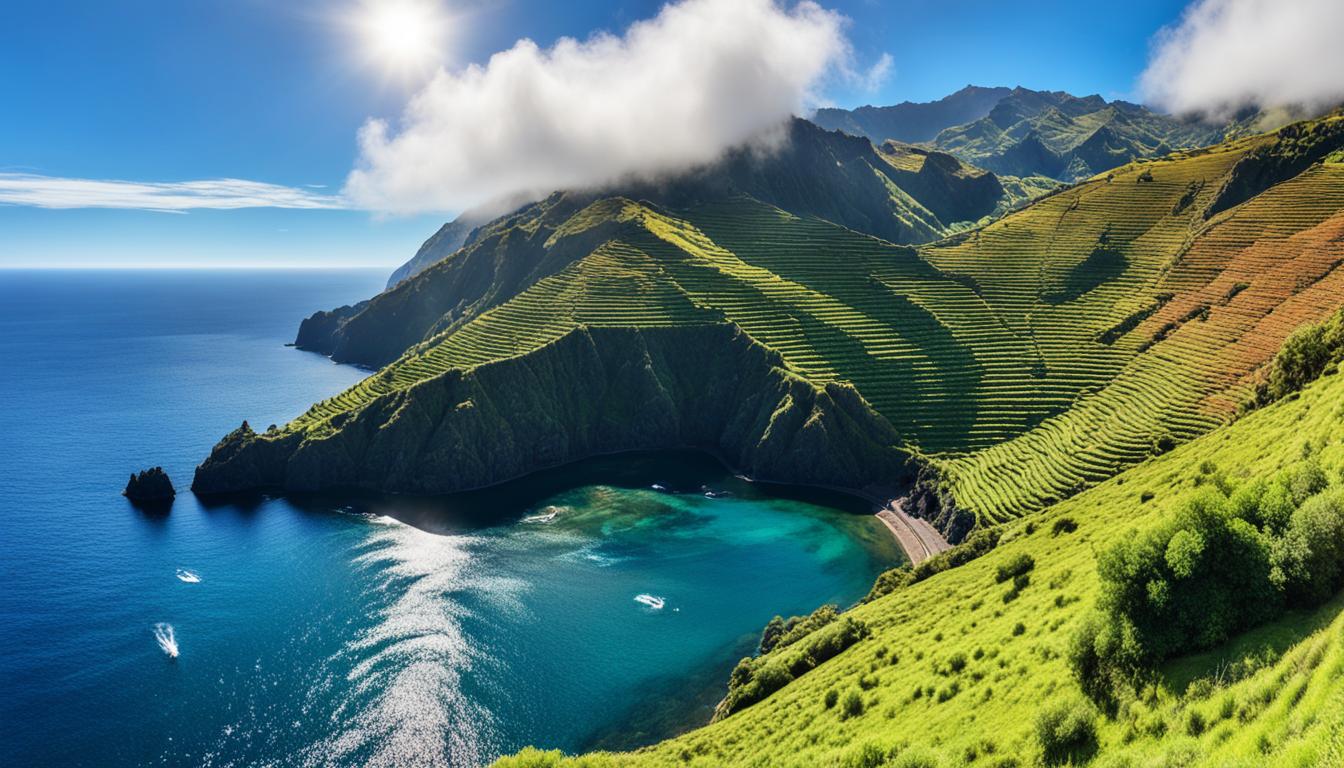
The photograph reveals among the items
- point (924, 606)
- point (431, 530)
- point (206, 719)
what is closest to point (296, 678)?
point (206, 719)

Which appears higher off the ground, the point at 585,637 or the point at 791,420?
the point at 791,420

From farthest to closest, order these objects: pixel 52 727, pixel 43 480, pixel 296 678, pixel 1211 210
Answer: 1. pixel 1211 210
2. pixel 43 480
3. pixel 296 678
4. pixel 52 727

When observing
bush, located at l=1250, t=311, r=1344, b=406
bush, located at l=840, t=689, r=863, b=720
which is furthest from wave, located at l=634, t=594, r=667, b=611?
bush, located at l=1250, t=311, r=1344, b=406

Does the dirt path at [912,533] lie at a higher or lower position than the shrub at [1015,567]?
lower

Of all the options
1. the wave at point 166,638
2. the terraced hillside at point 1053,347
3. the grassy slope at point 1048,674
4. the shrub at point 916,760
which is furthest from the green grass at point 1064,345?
the shrub at point 916,760

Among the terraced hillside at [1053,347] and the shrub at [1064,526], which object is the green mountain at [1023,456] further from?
the terraced hillside at [1053,347]

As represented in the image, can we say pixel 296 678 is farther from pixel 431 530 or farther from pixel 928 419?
pixel 928 419

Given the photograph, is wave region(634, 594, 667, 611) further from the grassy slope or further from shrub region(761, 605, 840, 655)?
the grassy slope
